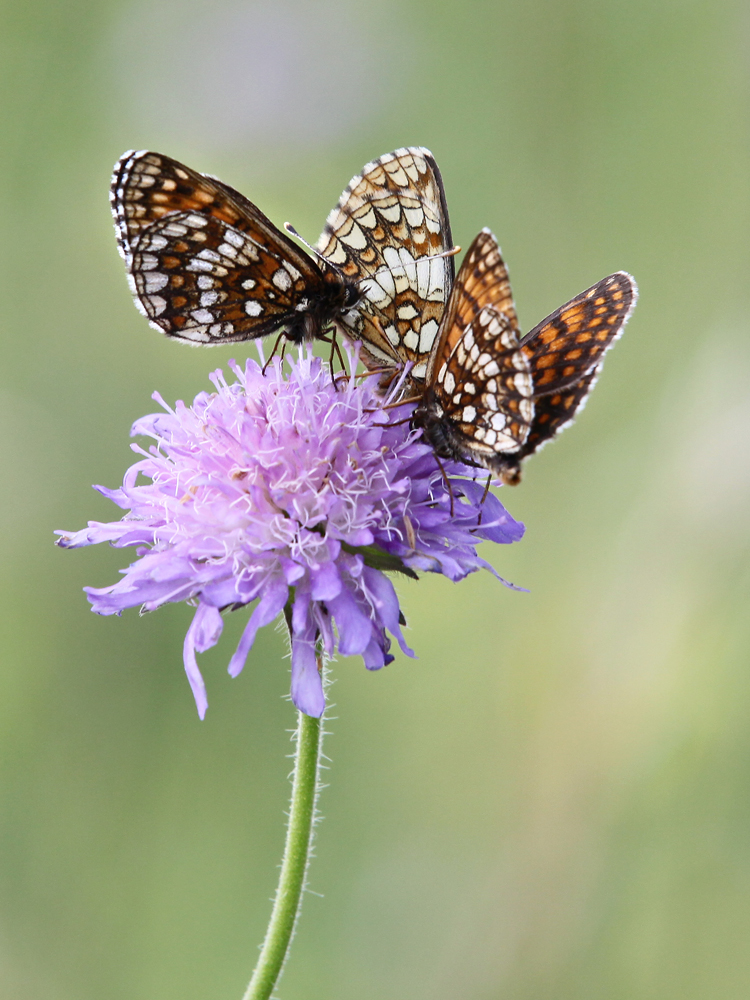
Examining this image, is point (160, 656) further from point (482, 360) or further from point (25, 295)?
point (482, 360)

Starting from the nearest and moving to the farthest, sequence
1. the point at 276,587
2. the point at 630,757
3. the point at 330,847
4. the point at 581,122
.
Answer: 1. the point at 276,587
2. the point at 630,757
3. the point at 330,847
4. the point at 581,122

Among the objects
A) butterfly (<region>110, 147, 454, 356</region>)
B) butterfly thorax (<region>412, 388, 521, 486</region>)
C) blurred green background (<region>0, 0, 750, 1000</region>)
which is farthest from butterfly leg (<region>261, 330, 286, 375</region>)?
blurred green background (<region>0, 0, 750, 1000</region>)

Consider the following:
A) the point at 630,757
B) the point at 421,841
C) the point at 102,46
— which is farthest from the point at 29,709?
the point at 102,46

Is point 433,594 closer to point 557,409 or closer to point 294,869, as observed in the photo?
point 557,409

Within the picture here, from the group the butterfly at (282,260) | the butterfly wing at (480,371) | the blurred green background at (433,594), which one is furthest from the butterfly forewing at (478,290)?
the blurred green background at (433,594)

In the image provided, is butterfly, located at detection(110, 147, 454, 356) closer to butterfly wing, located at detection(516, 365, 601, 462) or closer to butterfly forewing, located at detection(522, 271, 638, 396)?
butterfly forewing, located at detection(522, 271, 638, 396)

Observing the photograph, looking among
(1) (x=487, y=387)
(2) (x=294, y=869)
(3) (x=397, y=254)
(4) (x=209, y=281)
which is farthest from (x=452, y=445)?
(2) (x=294, y=869)
